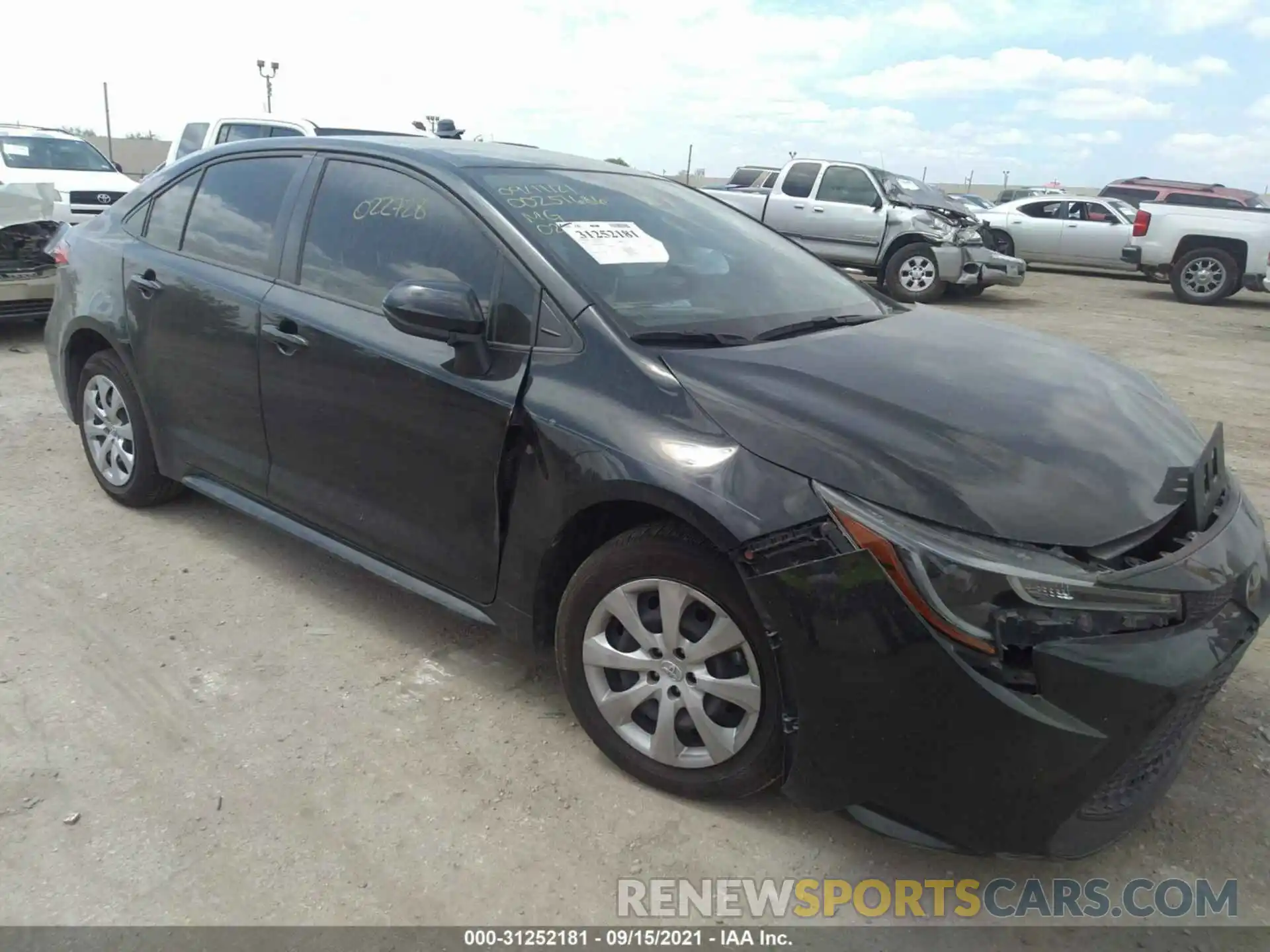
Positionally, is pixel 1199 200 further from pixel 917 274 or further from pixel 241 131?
pixel 241 131

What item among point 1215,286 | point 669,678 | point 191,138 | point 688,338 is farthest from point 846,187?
point 669,678

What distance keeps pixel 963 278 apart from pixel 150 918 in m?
12.4

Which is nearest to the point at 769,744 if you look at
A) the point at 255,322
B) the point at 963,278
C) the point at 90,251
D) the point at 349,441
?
Result: the point at 349,441

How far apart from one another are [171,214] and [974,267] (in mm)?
10933

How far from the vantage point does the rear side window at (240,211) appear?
139 inches

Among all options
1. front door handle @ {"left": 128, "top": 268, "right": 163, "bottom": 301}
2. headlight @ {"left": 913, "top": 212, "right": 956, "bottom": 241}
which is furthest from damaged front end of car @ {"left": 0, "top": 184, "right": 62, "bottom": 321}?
headlight @ {"left": 913, "top": 212, "right": 956, "bottom": 241}

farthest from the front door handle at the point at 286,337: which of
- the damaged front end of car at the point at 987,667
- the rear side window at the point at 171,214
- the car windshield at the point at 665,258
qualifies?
the damaged front end of car at the point at 987,667

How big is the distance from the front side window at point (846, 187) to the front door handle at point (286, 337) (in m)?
11.2

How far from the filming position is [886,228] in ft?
42.3

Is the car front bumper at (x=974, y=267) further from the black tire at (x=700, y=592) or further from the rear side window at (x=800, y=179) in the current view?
the black tire at (x=700, y=592)

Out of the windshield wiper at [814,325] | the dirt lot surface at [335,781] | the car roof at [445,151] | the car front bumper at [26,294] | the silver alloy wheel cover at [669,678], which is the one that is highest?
the car roof at [445,151]

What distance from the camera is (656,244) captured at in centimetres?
310

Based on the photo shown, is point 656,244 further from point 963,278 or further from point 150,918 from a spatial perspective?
point 963,278

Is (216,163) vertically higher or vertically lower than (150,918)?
higher
